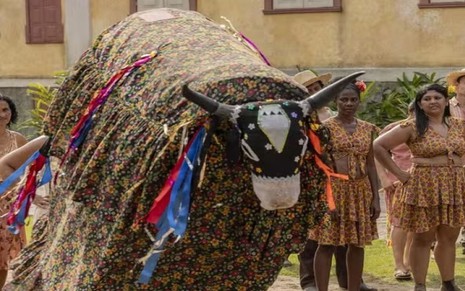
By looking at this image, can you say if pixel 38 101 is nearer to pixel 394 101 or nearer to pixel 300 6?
pixel 300 6

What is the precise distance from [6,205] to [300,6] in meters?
9.59

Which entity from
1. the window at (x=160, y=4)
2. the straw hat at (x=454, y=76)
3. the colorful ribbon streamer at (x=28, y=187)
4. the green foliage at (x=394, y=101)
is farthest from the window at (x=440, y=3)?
the colorful ribbon streamer at (x=28, y=187)

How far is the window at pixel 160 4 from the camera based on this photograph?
60.1 ft

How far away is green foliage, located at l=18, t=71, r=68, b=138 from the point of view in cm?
1864

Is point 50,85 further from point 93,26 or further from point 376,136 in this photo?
point 376,136

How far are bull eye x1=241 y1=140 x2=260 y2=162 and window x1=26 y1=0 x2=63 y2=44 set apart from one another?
44.2 ft

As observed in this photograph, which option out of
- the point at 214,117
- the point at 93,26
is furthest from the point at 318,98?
the point at 93,26

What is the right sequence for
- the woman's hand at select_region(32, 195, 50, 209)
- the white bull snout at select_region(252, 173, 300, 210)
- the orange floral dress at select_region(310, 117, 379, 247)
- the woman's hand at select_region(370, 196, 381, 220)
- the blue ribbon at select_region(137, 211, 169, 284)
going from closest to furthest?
the white bull snout at select_region(252, 173, 300, 210) < the blue ribbon at select_region(137, 211, 169, 284) < the woman's hand at select_region(32, 195, 50, 209) < the orange floral dress at select_region(310, 117, 379, 247) < the woman's hand at select_region(370, 196, 381, 220)

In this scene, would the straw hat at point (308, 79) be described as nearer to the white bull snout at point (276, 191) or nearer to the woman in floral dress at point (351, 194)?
the woman in floral dress at point (351, 194)

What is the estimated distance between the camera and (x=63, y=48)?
1928 cm

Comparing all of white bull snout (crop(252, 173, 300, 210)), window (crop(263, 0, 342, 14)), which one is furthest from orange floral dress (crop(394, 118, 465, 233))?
window (crop(263, 0, 342, 14))

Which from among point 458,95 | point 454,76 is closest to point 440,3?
point 454,76

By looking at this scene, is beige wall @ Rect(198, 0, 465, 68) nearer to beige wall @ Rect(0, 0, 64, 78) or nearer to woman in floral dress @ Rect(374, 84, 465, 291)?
beige wall @ Rect(0, 0, 64, 78)

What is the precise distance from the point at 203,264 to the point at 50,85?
1298cm
